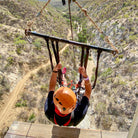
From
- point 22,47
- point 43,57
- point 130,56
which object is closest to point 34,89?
point 43,57

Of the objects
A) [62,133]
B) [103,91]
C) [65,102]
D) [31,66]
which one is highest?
[65,102]

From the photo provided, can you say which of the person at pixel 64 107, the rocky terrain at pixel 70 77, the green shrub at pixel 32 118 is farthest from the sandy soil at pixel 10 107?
the person at pixel 64 107

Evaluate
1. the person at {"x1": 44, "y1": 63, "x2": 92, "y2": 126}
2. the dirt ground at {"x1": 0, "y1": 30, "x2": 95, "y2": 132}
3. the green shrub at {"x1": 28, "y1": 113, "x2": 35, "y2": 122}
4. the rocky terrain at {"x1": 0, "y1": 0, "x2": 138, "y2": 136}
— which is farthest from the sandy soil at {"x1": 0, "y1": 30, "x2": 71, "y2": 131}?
the person at {"x1": 44, "y1": 63, "x2": 92, "y2": 126}

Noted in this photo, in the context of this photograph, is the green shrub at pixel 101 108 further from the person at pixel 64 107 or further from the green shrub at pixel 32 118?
the person at pixel 64 107

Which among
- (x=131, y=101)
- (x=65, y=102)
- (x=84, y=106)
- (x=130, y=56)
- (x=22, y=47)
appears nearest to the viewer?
(x=65, y=102)

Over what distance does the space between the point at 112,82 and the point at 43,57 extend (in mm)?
7978

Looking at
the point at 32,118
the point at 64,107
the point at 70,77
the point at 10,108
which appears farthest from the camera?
the point at 70,77

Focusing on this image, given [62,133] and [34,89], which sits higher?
[62,133]

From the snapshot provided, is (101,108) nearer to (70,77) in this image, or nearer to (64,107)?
A: (70,77)

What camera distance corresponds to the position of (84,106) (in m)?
1.83

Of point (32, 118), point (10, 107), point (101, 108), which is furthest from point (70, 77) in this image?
point (10, 107)

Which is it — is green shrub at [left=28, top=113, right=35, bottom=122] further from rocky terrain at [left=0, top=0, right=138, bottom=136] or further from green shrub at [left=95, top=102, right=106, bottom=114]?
green shrub at [left=95, top=102, right=106, bottom=114]

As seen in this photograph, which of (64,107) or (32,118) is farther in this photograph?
(32,118)

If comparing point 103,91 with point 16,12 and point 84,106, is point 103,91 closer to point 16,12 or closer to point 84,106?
point 84,106
